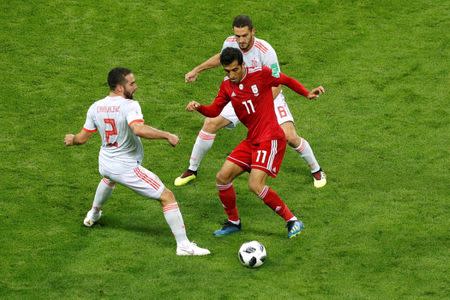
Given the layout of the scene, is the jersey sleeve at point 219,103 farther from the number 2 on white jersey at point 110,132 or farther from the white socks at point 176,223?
the white socks at point 176,223

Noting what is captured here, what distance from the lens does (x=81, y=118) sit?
58.1 feet

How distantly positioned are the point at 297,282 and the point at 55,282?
9.47ft

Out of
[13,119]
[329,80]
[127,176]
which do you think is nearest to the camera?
[127,176]

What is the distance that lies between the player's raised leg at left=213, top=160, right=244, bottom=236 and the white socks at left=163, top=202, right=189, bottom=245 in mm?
829

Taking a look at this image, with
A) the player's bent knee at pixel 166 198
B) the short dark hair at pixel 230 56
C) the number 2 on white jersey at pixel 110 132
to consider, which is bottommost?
the player's bent knee at pixel 166 198

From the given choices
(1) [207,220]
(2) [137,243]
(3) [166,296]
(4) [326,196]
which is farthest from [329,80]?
(3) [166,296]

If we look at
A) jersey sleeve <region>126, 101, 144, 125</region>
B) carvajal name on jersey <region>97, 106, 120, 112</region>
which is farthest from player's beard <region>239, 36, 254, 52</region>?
carvajal name on jersey <region>97, 106, 120, 112</region>

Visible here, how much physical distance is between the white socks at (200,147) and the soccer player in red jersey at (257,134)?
2129 millimetres

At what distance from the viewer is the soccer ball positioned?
12609 mm

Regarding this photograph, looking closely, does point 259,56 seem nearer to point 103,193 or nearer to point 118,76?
point 118,76

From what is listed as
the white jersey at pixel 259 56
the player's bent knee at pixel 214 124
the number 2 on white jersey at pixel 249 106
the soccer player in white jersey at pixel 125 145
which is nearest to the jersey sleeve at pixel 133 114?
the soccer player in white jersey at pixel 125 145

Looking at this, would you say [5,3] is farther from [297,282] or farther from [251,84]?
[297,282]

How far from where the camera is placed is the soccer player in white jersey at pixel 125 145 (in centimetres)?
1299

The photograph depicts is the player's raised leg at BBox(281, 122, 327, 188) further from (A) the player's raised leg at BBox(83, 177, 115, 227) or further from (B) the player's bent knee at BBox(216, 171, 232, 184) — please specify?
(A) the player's raised leg at BBox(83, 177, 115, 227)
